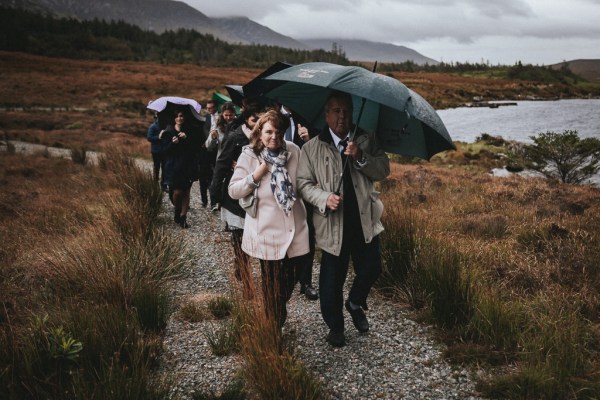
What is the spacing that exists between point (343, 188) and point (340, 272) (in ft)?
2.32

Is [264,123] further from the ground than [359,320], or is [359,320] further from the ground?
[264,123]

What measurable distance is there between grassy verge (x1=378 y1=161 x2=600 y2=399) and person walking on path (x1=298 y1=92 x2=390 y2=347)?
1.05 meters

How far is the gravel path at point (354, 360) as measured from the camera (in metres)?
2.92

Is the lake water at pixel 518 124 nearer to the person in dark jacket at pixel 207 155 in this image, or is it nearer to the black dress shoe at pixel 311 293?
the person in dark jacket at pixel 207 155

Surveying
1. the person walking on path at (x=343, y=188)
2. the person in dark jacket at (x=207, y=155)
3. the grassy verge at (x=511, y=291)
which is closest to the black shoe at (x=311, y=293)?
the grassy verge at (x=511, y=291)

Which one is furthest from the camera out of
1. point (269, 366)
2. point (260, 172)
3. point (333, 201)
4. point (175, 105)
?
point (175, 105)

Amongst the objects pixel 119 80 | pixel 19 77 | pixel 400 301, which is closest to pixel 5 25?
pixel 19 77

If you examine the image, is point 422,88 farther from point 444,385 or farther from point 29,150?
point 444,385

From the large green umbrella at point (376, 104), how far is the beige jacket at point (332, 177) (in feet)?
0.82

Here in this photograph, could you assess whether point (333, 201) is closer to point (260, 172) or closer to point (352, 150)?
point (352, 150)

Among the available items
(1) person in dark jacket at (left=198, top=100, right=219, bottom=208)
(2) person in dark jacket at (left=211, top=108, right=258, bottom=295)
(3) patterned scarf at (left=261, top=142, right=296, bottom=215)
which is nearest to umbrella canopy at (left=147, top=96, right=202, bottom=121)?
(1) person in dark jacket at (left=198, top=100, right=219, bottom=208)

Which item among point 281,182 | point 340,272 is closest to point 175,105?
point 281,182

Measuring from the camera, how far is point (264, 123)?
3049mm

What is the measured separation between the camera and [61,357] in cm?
267
